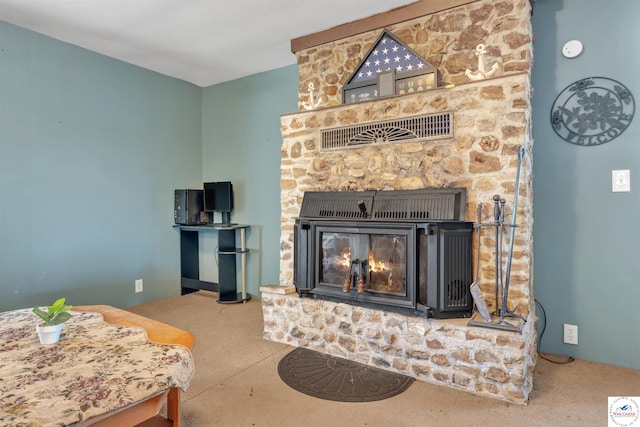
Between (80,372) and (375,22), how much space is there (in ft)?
9.30

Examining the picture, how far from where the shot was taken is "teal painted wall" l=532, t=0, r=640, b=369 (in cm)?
231

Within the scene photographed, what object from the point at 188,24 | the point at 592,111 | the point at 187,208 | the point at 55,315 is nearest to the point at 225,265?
the point at 187,208

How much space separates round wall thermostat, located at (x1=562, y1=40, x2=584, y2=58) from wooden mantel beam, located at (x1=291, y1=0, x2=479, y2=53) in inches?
27.3

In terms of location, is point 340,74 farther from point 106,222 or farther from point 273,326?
point 106,222

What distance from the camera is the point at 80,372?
1.22 m

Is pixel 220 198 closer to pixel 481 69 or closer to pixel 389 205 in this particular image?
pixel 389 205

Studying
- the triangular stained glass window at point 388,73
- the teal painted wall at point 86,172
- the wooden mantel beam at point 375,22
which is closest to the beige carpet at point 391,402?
the teal painted wall at point 86,172

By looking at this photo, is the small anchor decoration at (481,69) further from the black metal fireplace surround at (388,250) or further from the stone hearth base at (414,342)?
the stone hearth base at (414,342)

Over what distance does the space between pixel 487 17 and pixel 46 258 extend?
3887mm

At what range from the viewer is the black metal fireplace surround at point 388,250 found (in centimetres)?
221

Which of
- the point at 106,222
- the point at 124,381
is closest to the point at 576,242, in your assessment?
the point at 124,381

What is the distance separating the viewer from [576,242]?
2467 mm

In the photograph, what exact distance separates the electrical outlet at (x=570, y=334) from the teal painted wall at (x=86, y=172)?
375cm

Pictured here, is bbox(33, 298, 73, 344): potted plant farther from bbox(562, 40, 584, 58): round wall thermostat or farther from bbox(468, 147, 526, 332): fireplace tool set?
bbox(562, 40, 584, 58): round wall thermostat
